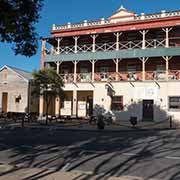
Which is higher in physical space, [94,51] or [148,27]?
[148,27]

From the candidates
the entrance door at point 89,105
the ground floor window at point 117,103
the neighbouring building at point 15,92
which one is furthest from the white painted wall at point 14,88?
the ground floor window at point 117,103

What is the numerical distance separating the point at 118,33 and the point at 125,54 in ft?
7.11

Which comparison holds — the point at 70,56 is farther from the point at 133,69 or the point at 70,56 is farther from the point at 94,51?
the point at 133,69

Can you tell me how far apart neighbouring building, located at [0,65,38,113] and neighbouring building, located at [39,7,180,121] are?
106 inches

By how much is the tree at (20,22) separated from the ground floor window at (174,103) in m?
22.1

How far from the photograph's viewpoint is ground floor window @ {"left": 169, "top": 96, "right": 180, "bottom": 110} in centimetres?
3019

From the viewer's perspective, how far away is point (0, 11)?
854cm

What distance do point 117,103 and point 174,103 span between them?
526cm

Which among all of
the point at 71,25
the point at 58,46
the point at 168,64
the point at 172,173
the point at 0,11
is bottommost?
the point at 172,173

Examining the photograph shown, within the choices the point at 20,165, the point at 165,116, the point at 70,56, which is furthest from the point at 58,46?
the point at 20,165

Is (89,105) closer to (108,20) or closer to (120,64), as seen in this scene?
(120,64)

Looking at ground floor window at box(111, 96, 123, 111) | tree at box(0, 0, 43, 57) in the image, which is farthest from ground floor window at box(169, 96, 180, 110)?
tree at box(0, 0, 43, 57)

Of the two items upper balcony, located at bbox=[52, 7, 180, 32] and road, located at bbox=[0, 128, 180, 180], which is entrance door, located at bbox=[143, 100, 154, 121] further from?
road, located at bbox=[0, 128, 180, 180]

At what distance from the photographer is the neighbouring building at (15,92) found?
122ft
